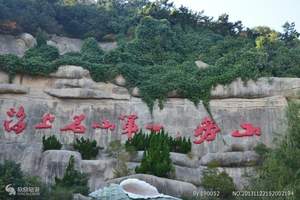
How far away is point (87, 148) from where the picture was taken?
1469 centimetres

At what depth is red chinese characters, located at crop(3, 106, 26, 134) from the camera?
16.0m

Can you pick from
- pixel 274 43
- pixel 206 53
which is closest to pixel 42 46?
pixel 206 53

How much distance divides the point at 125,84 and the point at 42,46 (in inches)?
156

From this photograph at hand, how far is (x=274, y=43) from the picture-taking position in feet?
67.3

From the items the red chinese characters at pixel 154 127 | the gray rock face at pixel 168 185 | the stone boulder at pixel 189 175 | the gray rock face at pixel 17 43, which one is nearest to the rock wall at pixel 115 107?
the red chinese characters at pixel 154 127

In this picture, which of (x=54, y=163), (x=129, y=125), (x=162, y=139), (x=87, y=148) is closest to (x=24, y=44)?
(x=129, y=125)

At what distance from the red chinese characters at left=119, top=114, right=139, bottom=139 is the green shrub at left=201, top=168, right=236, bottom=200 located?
3.99 meters

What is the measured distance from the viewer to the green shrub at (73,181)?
1185cm

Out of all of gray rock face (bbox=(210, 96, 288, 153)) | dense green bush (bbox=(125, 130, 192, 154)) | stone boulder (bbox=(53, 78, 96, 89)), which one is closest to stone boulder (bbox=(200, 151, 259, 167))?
dense green bush (bbox=(125, 130, 192, 154))

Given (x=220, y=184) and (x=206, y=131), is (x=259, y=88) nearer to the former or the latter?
(x=206, y=131)

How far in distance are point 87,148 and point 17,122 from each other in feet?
9.58

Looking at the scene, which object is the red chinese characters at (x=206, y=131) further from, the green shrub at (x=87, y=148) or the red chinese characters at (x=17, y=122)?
the red chinese characters at (x=17, y=122)

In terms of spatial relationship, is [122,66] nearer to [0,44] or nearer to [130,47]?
[130,47]

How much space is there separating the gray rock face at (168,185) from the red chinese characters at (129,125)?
386 cm
